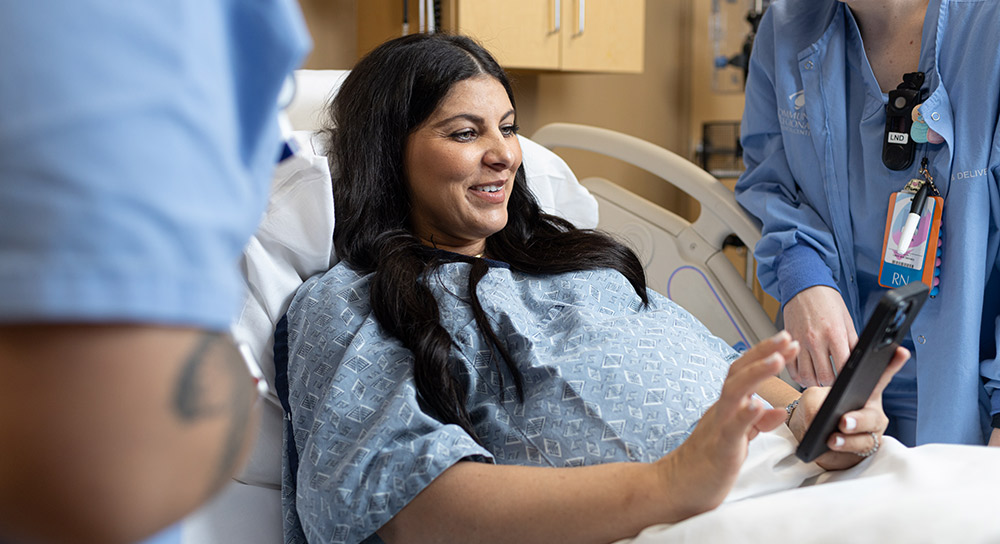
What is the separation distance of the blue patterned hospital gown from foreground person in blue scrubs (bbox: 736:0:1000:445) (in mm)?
453

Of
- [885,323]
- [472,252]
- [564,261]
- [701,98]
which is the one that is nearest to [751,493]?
[885,323]

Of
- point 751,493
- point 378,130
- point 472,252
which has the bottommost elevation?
point 751,493

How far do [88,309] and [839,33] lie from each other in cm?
170

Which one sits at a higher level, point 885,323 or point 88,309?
point 88,309

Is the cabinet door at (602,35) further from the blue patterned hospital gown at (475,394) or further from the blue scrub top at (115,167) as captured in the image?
the blue scrub top at (115,167)

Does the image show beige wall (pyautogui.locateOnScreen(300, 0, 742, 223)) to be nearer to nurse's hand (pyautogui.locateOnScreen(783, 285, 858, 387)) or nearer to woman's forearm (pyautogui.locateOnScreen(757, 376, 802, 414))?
nurse's hand (pyautogui.locateOnScreen(783, 285, 858, 387))

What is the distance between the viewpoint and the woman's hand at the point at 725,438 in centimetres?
84

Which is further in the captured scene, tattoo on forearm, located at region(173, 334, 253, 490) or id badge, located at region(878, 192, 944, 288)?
id badge, located at region(878, 192, 944, 288)

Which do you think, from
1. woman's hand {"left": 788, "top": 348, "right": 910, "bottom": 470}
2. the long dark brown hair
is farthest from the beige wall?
woman's hand {"left": 788, "top": 348, "right": 910, "bottom": 470}

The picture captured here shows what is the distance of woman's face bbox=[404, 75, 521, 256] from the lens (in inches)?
58.8

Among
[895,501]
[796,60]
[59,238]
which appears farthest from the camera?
[796,60]

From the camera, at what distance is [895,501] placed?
33.3 inches

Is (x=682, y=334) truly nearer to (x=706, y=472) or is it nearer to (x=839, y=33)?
(x=706, y=472)

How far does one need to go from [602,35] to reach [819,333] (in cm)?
170
